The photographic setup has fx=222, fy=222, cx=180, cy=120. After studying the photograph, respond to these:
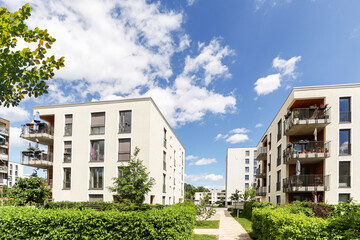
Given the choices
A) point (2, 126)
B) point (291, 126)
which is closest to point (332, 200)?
point (291, 126)

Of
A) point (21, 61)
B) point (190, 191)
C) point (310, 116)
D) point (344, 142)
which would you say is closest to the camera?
point (21, 61)

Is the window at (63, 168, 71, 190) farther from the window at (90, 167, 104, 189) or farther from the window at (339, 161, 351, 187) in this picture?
the window at (339, 161, 351, 187)

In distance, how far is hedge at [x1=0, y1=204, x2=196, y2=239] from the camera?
308 inches

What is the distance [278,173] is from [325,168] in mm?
6885

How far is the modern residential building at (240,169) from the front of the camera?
6594cm

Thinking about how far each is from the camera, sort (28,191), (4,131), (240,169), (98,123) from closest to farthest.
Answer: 1. (28,191)
2. (98,123)
3. (4,131)
4. (240,169)

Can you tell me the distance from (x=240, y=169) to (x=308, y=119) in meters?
51.4

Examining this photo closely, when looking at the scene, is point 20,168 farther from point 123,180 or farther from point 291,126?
point 291,126

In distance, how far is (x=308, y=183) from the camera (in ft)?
62.9

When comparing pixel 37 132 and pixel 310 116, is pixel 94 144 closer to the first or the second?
pixel 37 132

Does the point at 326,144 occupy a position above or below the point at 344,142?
below

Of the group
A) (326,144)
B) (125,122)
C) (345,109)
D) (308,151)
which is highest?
(345,109)

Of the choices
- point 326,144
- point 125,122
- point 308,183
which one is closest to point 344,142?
point 326,144

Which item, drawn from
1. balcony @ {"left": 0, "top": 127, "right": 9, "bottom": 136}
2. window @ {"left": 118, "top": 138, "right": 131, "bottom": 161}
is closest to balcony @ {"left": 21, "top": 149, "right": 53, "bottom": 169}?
window @ {"left": 118, "top": 138, "right": 131, "bottom": 161}
